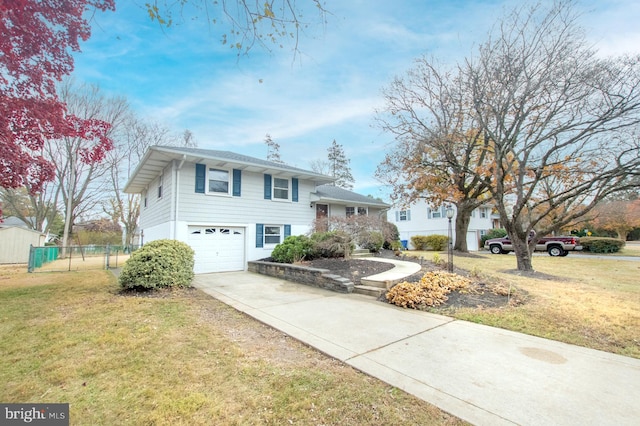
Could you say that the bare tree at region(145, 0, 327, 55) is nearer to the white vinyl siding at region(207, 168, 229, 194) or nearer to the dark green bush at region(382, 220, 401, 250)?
the white vinyl siding at region(207, 168, 229, 194)

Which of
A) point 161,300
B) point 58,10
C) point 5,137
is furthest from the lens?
point 161,300

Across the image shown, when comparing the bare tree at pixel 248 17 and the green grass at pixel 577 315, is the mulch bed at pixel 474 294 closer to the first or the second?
the green grass at pixel 577 315

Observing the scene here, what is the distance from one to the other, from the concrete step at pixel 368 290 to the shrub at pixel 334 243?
111 inches

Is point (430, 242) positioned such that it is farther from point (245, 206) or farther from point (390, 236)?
point (245, 206)

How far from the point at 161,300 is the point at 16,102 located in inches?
188

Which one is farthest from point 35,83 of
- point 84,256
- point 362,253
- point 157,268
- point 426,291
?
point 84,256

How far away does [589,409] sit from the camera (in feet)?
8.16

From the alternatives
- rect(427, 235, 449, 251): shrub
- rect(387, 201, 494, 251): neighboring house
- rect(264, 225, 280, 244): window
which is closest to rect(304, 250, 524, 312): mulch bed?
rect(264, 225, 280, 244): window

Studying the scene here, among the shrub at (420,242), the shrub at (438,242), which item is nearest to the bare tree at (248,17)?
the shrub at (438,242)

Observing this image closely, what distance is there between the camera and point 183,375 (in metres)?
3.05

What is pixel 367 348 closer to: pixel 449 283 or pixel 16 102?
pixel 449 283

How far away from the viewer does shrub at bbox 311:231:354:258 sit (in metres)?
10.4

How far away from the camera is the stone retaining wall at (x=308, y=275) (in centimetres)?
768

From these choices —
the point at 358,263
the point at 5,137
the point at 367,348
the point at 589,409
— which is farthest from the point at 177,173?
the point at 589,409
